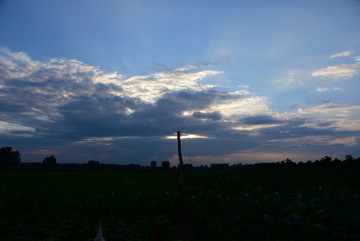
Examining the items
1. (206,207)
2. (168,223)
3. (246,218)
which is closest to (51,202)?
(168,223)

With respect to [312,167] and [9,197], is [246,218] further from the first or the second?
[312,167]

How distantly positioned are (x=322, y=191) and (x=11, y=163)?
3271 inches

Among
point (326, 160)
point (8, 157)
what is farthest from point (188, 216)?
point (8, 157)

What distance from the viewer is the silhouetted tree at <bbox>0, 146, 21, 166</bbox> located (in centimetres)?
7206

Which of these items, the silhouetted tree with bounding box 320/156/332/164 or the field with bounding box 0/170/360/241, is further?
the silhouetted tree with bounding box 320/156/332/164

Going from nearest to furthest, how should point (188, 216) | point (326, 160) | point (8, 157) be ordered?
point (188, 216) → point (326, 160) → point (8, 157)

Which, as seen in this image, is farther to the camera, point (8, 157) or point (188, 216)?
point (8, 157)

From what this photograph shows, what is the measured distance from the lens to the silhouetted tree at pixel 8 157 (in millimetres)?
72062

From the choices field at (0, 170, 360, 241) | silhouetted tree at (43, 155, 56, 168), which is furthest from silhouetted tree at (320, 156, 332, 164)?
silhouetted tree at (43, 155, 56, 168)

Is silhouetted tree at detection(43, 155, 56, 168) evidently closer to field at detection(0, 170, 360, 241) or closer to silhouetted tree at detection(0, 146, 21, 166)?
silhouetted tree at detection(0, 146, 21, 166)

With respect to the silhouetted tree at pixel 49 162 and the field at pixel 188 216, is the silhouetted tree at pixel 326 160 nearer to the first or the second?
the field at pixel 188 216

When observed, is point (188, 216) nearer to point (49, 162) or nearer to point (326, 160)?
point (326, 160)

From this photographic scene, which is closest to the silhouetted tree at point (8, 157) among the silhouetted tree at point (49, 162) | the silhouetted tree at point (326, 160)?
the silhouetted tree at point (49, 162)

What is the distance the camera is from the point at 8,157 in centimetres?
7319
